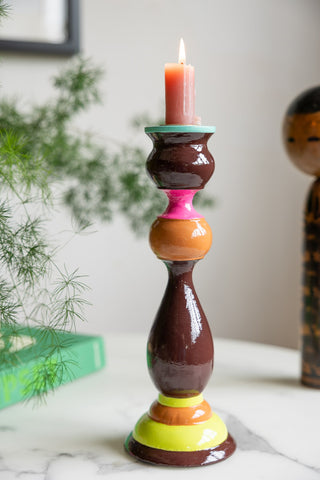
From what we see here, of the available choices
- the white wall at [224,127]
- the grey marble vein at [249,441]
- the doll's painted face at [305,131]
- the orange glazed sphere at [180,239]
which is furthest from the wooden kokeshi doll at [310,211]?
the white wall at [224,127]

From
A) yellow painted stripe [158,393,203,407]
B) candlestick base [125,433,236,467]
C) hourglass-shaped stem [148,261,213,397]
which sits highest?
hourglass-shaped stem [148,261,213,397]

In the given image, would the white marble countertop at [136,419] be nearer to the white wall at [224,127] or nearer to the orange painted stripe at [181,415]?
the orange painted stripe at [181,415]

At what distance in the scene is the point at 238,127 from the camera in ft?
5.35

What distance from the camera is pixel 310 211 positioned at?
30.3 inches

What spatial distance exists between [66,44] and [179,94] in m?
0.97

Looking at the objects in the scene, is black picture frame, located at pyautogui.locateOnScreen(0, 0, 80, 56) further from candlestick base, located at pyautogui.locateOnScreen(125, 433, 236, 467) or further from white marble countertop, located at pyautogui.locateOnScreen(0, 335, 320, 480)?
candlestick base, located at pyautogui.locateOnScreen(125, 433, 236, 467)

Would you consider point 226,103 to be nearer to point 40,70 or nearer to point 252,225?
point 252,225

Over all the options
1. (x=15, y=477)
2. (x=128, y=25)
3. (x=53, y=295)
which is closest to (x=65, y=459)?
(x=15, y=477)

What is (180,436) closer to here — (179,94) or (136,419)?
(136,419)

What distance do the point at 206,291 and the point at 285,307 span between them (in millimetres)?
248

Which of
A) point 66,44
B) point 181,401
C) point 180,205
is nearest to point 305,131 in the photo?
point 180,205

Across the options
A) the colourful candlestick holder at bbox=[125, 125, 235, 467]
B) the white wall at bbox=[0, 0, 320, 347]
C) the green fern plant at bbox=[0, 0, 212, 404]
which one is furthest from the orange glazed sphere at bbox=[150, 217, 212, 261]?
the white wall at bbox=[0, 0, 320, 347]

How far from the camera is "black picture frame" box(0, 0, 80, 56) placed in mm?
1371

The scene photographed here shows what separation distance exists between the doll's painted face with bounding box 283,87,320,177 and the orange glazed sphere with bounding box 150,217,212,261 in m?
0.25
